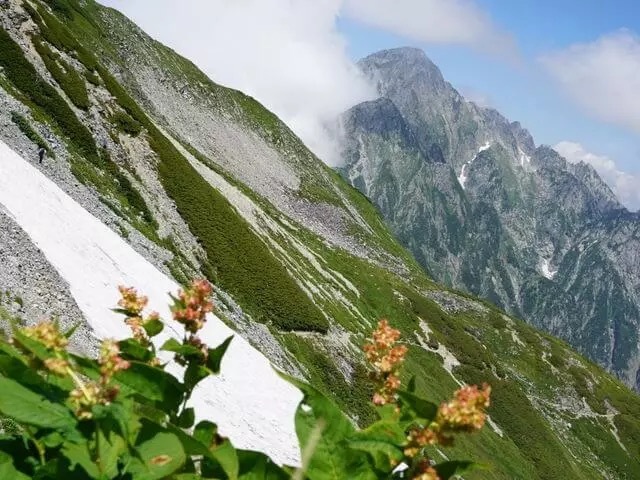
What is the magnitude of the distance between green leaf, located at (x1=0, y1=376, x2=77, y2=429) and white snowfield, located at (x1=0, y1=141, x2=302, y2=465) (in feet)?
66.1

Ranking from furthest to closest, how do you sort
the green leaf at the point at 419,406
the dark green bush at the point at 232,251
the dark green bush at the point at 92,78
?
the dark green bush at the point at 92,78 < the dark green bush at the point at 232,251 < the green leaf at the point at 419,406

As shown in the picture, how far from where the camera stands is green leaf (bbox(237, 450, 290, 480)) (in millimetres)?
2451

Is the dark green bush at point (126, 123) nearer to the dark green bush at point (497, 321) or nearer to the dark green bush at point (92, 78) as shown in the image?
the dark green bush at point (92, 78)

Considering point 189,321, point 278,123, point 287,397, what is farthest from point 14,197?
point 278,123

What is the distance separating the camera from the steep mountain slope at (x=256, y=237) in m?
49.8

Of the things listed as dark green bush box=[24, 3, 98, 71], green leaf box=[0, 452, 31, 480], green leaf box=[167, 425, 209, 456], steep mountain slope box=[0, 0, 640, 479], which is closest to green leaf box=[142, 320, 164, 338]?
green leaf box=[167, 425, 209, 456]

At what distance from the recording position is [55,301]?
22141 mm

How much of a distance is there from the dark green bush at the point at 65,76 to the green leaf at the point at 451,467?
214 feet

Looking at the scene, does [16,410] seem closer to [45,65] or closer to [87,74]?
[45,65]

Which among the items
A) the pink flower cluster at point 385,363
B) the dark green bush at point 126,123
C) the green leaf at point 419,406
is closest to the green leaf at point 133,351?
the pink flower cluster at point 385,363

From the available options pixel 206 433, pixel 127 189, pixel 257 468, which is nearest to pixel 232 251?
pixel 127 189

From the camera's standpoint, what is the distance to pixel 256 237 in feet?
245

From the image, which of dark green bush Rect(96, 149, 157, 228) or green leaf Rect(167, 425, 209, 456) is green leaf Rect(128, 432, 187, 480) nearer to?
green leaf Rect(167, 425, 209, 456)

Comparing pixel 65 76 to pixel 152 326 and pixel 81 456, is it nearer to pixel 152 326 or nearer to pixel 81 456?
pixel 152 326
